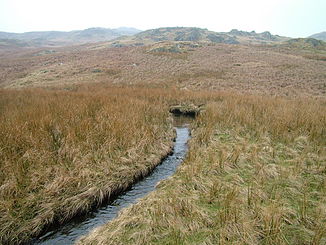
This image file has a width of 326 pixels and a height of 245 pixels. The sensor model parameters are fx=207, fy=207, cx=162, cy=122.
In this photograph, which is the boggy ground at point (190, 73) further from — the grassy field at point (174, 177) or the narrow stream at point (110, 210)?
the narrow stream at point (110, 210)

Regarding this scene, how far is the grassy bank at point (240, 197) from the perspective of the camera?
389 centimetres

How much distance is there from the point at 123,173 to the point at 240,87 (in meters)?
18.5

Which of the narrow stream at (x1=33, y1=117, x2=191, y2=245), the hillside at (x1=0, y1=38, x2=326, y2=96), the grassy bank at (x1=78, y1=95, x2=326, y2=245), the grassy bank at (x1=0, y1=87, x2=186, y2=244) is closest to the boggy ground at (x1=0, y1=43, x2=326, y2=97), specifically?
the hillside at (x1=0, y1=38, x2=326, y2=96)

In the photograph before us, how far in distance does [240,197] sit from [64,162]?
15.8 ft

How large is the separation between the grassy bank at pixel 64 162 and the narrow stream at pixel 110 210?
0.23m

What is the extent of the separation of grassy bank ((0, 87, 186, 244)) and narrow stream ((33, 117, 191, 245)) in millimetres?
233

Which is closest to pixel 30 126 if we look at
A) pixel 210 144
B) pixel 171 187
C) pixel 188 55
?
pixel 171 187

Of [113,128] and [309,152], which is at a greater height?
[113,128]

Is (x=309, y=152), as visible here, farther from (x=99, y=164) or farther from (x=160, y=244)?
(x=99, y=164)

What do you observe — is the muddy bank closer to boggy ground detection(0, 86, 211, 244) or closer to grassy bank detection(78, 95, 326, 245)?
boggy ground detection(0, 86, 211, 244)

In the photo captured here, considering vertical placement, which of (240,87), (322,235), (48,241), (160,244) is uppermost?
(322,235)

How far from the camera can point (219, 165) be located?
641 cm

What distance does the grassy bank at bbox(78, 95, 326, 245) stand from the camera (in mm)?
3895

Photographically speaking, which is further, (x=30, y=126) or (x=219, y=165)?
(x=30, y=126)
